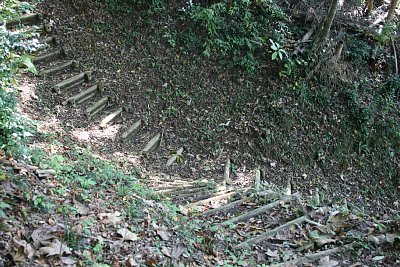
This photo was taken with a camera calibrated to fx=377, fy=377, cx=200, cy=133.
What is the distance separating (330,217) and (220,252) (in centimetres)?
157

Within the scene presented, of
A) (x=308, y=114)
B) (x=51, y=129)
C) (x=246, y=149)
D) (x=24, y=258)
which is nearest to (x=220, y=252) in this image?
(x=24, y=258)

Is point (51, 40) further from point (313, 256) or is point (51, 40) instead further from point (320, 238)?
point (313, 256)

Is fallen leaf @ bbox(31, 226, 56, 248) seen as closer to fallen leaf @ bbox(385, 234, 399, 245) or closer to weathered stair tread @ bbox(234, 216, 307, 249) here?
weathered stair tread @ bbox(234, 216, 307, 249)

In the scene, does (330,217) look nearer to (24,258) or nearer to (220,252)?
(220,252)

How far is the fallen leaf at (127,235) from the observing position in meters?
3.82

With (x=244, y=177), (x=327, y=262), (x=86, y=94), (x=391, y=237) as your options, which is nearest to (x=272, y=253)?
(x=327, y=262)

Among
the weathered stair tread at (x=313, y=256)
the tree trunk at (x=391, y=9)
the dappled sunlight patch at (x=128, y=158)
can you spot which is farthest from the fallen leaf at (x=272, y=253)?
the tree trunk at (x=391, y=9)

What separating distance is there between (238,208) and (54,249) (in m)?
2.82

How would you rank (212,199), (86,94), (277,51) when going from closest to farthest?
1. (212,199)
2. (86,94)
3. (277,51)

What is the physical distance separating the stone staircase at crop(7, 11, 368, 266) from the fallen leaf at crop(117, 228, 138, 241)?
42.6 inches

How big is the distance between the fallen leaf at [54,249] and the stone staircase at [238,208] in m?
1.84

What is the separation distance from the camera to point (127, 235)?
12.6 ft

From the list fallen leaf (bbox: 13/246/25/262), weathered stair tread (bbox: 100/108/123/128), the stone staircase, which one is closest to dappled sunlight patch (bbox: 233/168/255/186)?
the stone staircase

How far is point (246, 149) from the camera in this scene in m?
8.92
